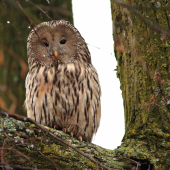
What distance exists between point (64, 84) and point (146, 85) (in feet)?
2.88

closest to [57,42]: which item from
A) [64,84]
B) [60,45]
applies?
[60,45]

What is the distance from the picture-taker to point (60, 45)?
3580 millimetres

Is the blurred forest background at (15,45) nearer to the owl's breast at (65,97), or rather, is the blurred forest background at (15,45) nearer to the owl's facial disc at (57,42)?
the owl's facial disc at (57,42)

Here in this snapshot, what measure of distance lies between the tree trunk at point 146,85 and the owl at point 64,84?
43 cm

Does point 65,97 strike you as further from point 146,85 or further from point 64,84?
point 146,85

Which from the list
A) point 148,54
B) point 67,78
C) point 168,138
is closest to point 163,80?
point 148,54

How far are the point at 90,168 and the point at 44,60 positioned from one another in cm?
155

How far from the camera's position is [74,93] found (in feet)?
10.8

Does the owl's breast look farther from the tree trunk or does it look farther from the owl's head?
the tree trunk

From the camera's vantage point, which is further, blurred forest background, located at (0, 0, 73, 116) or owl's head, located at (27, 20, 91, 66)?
blurred forest background, located at (0, 0, 73, 116)

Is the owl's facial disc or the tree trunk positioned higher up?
the owl's facial disc

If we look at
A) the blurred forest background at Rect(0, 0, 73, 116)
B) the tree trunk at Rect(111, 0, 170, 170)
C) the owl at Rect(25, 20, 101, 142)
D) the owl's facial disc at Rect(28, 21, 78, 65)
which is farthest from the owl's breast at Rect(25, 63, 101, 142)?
the blurred forest background at Rect(0, 0, 73, 116)

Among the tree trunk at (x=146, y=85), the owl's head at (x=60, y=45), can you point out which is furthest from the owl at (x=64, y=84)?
the tree trunk at (x=146, y=85)

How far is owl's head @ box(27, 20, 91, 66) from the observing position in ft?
11.5
